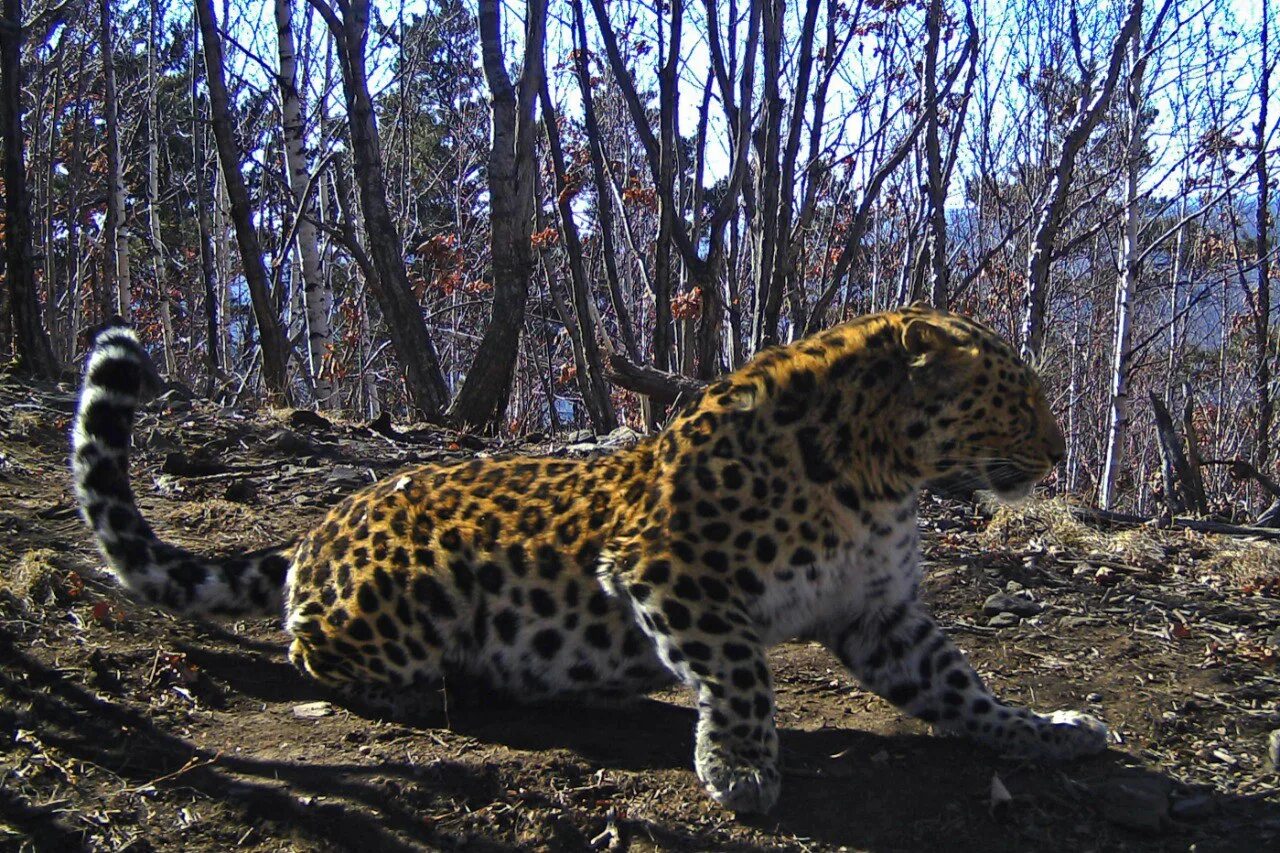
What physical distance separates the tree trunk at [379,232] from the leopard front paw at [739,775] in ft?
25.1

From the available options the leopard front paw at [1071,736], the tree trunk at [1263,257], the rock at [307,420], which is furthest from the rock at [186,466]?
the tree trunk at [1263,257]

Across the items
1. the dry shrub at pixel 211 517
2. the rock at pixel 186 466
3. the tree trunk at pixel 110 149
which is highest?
the tree trunk at pixel 110 149

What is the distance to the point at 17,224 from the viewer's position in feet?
32.8

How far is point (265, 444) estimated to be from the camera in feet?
28.5

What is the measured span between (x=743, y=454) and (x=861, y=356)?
0.66 meters

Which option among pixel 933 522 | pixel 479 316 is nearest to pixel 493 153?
pixel 933 522

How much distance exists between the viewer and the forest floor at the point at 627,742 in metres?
3.86

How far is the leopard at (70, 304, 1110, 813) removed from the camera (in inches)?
170

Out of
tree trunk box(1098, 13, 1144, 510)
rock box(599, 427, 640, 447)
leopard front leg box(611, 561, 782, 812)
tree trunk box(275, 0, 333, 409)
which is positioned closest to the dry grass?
rock box(599, 427, 640, 447)

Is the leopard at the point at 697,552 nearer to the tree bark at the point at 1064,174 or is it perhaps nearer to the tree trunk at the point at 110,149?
the tree bark at the point at 1064,174

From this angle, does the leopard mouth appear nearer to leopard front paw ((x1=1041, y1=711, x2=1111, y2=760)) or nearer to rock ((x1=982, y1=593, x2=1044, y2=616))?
leopard front paw ((x1=1041, y1=711, x2=1111, y2=760))

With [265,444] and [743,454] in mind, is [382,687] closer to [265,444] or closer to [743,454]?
[743,454]

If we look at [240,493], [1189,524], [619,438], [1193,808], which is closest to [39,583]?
[240,493]

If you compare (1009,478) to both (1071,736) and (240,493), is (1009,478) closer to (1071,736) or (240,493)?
(1071,736)
